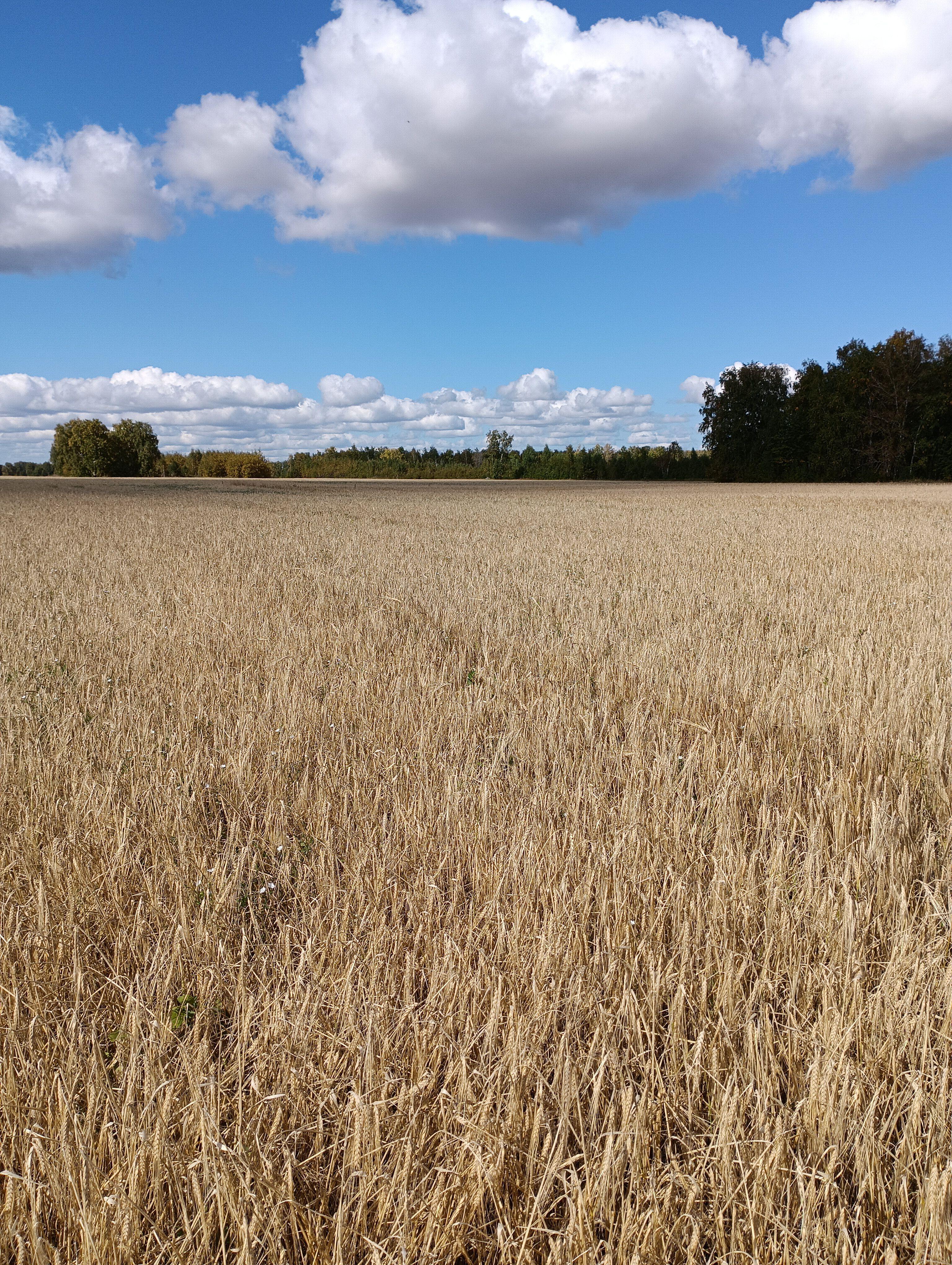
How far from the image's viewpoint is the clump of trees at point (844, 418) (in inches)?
2404

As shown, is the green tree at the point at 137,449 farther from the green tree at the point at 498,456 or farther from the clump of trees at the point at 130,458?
the green tree at the point at 498,456

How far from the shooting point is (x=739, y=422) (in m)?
75.8

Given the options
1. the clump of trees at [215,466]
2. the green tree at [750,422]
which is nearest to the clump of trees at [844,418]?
the green tree at [750,422]

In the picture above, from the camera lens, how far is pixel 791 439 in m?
72.3

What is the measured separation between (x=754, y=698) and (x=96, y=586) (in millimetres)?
7833

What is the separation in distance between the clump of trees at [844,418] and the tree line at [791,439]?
0.09m

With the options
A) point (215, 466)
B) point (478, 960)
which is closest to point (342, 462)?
point (215, 466)

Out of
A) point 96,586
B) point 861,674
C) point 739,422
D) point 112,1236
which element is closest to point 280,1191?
point 112,1236

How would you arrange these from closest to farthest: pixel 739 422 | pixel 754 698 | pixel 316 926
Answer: pixel 316 926 → pixel 754 698 → pixel 739 422

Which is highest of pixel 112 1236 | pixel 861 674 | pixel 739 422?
pixel 739 422

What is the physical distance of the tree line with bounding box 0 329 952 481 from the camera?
61.4 meters

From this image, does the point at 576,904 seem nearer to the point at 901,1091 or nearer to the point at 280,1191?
the point at 901,1091

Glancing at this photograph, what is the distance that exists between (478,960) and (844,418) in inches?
2894

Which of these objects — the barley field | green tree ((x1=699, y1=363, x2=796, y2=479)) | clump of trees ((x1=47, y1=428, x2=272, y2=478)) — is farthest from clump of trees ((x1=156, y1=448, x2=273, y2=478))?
the barley field
